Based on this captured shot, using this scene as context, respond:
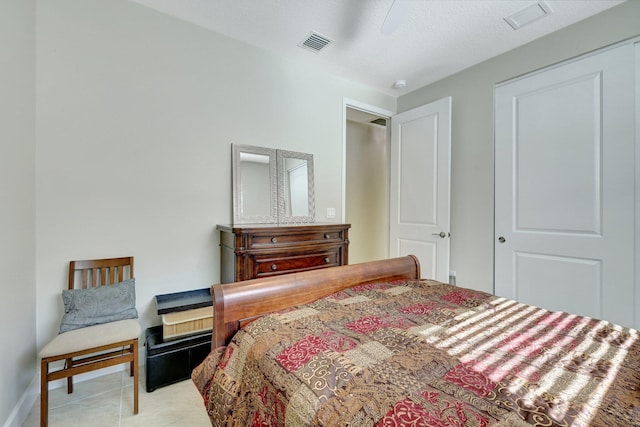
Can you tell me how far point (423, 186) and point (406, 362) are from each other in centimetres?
263

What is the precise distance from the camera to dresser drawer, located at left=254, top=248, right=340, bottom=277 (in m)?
2.12

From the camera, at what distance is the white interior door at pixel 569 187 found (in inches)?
79.9

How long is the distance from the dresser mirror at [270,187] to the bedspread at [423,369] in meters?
1.40

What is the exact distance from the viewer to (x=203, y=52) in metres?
2.35

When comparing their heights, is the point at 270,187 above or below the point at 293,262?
above

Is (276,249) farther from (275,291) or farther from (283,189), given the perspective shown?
(275,291)

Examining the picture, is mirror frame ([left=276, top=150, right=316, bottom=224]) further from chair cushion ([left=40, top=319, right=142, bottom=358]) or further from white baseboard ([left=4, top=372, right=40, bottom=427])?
white baseboard ([left=4, top=372, right=40, bottom=427])

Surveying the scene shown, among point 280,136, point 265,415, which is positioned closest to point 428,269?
point 280,136

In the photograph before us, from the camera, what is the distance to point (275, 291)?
1.31 metres

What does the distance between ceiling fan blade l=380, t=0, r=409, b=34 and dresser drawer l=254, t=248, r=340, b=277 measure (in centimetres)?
168

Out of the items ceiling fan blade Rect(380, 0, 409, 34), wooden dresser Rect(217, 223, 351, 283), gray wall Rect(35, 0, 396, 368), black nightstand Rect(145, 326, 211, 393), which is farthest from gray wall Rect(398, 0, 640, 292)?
black nightstand Rect(145, 326, 211, 393)

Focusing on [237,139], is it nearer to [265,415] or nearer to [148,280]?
[148,280]

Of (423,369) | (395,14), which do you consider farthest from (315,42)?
(423,369)

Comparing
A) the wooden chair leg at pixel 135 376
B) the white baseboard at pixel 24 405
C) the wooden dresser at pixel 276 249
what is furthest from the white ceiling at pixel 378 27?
the white baseboard at pixel 24 405
